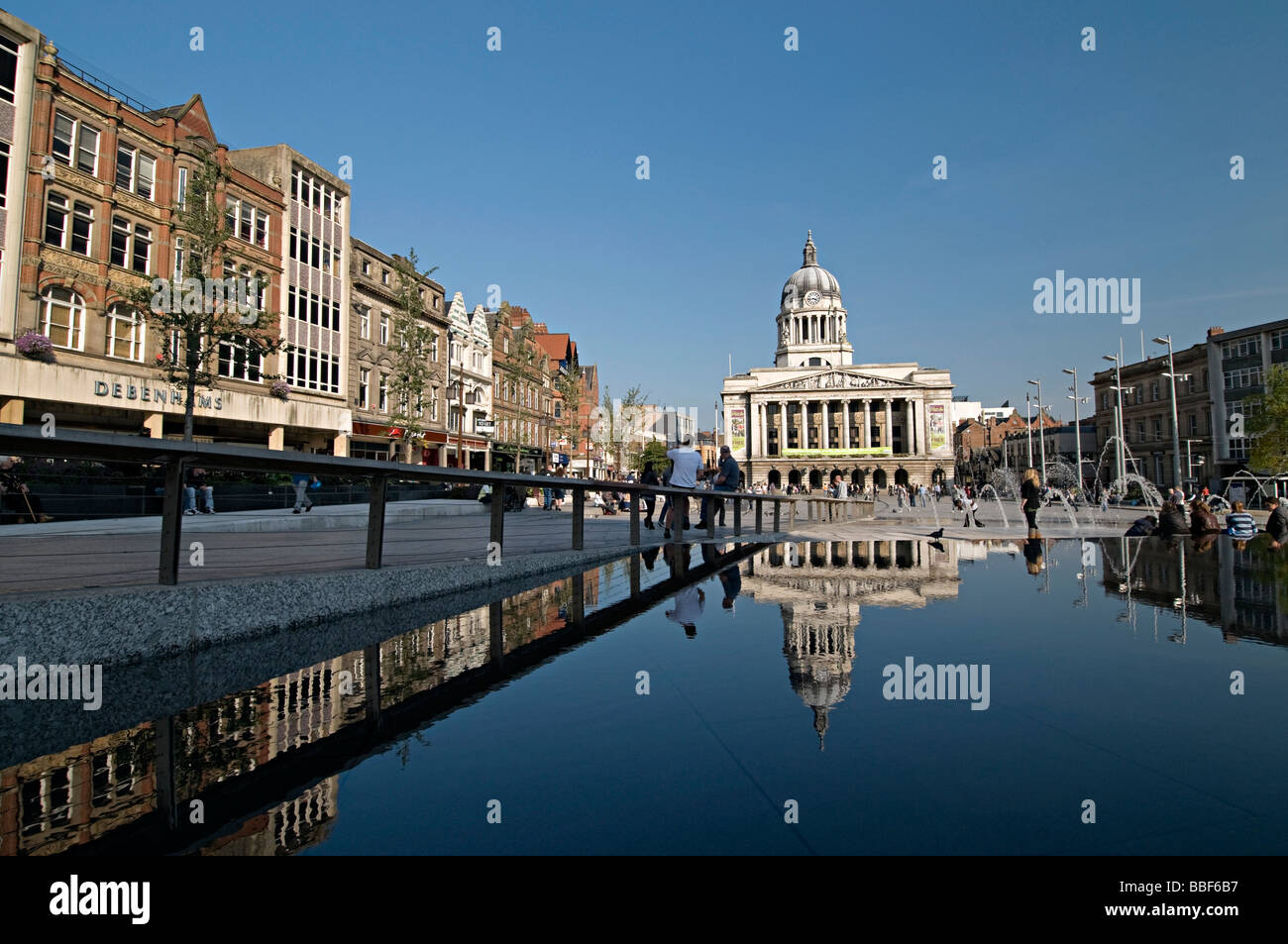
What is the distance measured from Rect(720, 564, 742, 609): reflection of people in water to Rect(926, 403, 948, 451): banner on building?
331 feet

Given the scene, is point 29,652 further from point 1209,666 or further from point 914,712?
point 1209,666

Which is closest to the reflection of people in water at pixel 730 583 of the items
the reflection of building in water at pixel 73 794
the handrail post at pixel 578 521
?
the handrail post at pixel 578 521

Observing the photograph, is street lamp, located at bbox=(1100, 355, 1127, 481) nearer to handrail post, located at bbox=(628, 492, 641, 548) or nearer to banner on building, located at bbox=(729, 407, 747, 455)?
handrail post, located at bbox=(628, 492, 641, 548)

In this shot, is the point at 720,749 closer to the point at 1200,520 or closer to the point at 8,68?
the point at 1200,520

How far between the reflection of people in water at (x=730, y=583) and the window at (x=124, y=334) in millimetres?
25874

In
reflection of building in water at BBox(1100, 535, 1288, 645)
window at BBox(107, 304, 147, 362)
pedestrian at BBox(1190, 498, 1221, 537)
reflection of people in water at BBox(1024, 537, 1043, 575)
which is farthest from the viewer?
window at BBox(107, 304, 147, 362)

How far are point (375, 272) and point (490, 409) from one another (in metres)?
16.3

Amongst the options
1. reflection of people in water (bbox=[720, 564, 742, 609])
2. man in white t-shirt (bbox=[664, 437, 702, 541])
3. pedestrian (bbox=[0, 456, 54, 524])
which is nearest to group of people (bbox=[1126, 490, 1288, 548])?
man in white t-shirt (bbox=[664, 437, 702, 541])

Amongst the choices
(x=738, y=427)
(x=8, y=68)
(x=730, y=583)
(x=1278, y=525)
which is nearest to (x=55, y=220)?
(x=8, y=68)

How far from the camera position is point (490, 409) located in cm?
5669

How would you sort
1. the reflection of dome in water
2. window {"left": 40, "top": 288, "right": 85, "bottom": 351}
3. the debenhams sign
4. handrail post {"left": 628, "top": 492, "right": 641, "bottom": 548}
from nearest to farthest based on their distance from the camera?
the reflection of dome in water
handrail post {"left": 628, "top": 492, "right": 641, "bottom": 548}
window {"left": 40, "top": 288, "right": 85, "bottom": 351}
the debenhams sign

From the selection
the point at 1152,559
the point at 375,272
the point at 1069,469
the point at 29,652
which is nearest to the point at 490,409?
the point at 375,272

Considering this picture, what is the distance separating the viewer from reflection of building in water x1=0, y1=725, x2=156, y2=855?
1.80 metres

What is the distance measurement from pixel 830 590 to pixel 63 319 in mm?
28258
